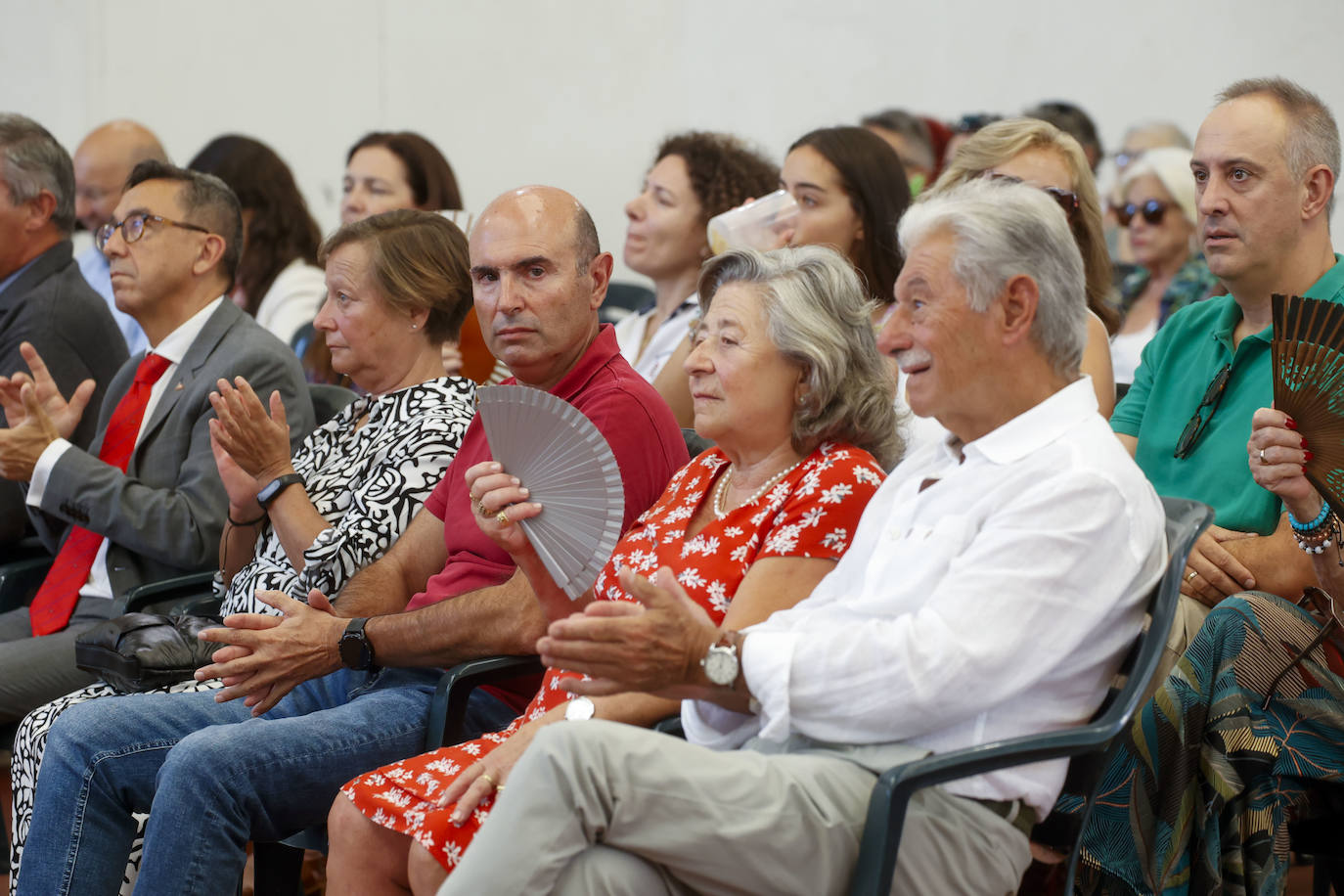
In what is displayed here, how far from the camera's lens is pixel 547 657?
5.89ft

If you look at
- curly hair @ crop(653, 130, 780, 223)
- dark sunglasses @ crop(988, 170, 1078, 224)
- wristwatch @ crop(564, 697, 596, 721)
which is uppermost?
dark sunglasses @ crop(988, 170, 1078, 224)

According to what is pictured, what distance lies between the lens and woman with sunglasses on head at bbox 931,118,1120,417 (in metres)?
3.16

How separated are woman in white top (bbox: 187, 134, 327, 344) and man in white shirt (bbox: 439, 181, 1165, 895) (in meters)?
3.30

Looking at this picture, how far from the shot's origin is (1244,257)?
2.64 metres

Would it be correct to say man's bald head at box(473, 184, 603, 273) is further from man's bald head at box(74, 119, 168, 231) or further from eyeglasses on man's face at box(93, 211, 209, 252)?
man's bald head at box(74, 119, 168, 231)

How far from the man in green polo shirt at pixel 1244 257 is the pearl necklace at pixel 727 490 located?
0.84 metres

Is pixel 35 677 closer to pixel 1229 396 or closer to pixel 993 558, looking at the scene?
pixel 993 558

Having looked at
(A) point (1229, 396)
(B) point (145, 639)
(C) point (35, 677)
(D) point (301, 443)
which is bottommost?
(C) point (35, 677)

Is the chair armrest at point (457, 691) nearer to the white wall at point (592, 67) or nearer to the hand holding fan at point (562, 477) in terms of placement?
the hand holding fan at point (562, 477)

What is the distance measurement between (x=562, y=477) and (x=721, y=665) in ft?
1.78

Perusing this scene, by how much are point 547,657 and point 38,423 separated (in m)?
2.01

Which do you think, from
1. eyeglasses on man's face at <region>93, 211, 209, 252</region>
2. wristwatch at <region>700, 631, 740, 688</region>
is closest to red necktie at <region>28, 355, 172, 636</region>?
eyeglasses on man's face at <region>93, 211, 209, 252</region>

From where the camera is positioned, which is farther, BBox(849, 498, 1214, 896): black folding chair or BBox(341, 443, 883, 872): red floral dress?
BBox(341, 443, 883, 872): red floral dress

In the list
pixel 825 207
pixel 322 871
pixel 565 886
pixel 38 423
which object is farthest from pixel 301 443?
pixel 565 886
